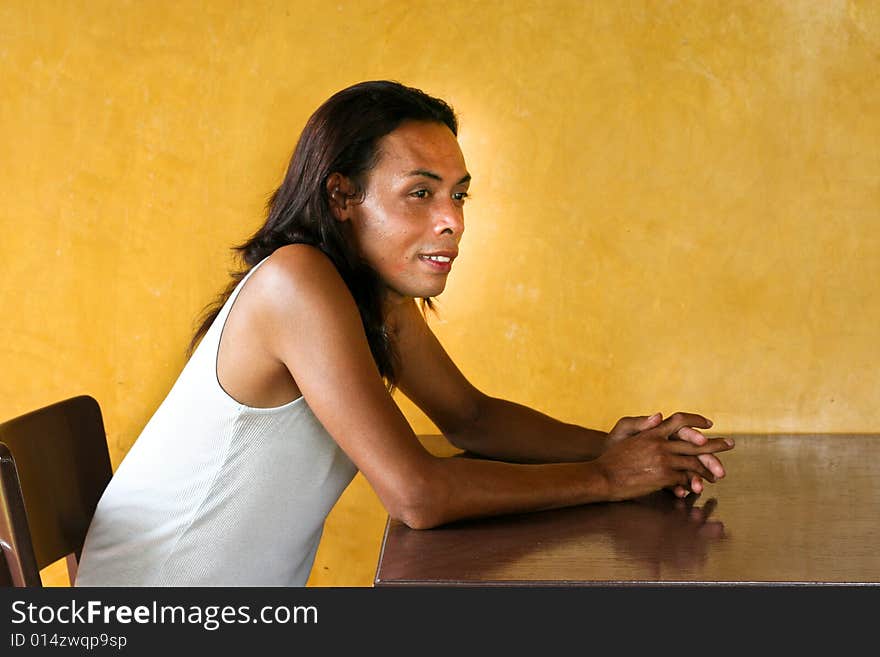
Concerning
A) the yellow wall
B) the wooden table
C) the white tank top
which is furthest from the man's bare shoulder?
the yellow wall

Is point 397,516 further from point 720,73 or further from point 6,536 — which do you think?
point 720,73

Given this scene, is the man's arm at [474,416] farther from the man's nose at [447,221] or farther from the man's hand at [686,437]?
the man's nose at [447,221]

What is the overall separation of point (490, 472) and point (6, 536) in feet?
1.90

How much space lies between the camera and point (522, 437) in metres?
1.62

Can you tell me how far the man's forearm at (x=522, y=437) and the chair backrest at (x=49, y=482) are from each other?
0.57 m

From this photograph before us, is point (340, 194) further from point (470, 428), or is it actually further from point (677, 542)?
point (677, 542)

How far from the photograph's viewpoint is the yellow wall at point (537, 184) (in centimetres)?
203

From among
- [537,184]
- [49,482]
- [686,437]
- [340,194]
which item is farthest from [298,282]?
[537,184]

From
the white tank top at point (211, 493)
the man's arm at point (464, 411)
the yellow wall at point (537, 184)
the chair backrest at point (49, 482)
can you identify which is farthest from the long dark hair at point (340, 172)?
the yellow wall at point (537, 184)

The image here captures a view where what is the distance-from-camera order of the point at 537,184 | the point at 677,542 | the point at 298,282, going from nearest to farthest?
the point at 677,542 < the point at 298,282 < the point at 537,184

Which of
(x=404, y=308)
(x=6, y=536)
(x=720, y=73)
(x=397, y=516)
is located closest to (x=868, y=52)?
(x=720, y=73)

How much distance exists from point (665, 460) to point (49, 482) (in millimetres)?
841

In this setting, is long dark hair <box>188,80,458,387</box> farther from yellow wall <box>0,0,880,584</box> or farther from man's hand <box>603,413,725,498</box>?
yellow wall <box>0,0,880,584</box>

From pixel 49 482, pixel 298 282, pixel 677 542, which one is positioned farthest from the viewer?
pixel 49 482
